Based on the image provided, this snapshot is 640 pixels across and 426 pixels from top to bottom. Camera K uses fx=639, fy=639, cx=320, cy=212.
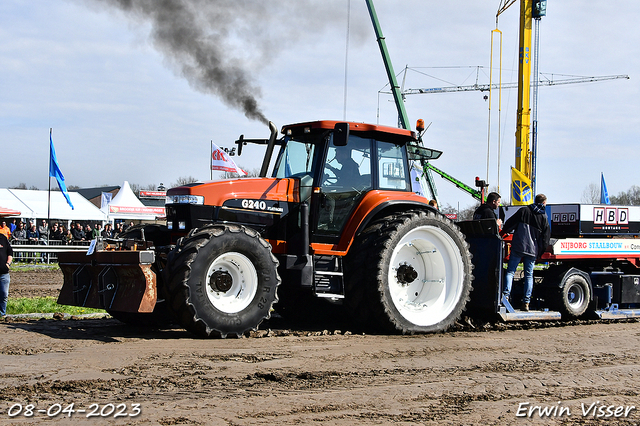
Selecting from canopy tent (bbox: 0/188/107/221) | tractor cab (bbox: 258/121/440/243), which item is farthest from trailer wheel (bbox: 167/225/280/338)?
canopy tent (bbox: 0/188/107/221)

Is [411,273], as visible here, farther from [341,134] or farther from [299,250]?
[341,134]

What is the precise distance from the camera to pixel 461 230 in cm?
882

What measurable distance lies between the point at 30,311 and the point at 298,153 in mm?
4951

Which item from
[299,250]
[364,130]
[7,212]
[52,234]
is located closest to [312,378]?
[299,250]

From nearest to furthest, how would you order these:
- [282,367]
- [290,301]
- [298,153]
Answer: [282,367]
[298,153]
[290,301]

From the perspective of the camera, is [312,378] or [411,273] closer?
[312,378]

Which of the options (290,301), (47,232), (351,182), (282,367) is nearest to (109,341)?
(282,367)

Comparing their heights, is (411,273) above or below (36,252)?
above

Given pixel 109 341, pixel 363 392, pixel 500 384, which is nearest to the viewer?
pixel 363 392

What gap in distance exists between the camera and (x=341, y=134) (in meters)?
7.07

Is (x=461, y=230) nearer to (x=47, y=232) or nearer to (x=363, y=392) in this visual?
(x=363, y=392)

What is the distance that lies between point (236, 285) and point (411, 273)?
2292mm

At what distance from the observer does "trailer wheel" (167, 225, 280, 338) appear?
6301mm
